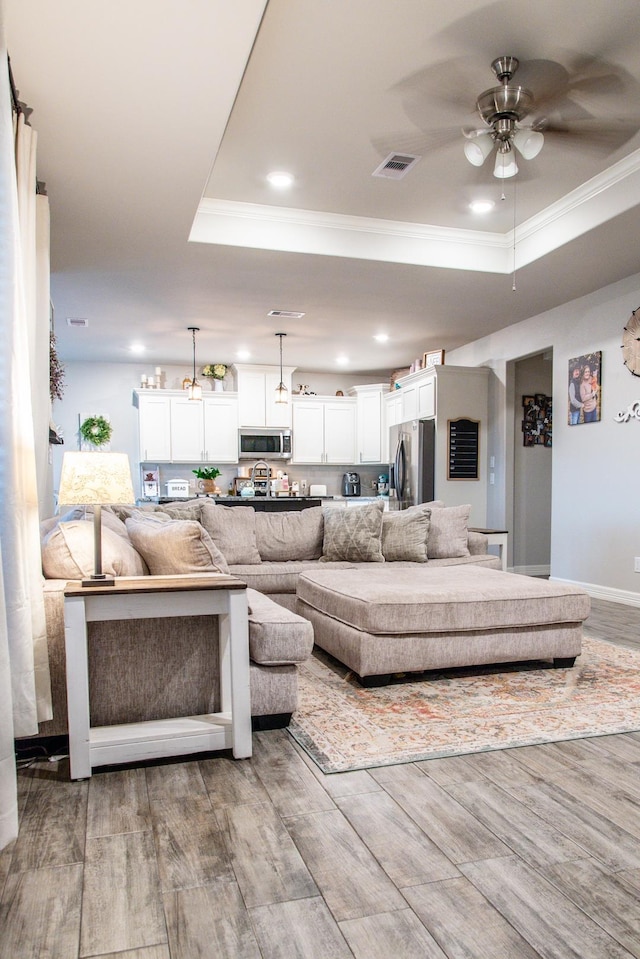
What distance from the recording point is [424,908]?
4.83 feet

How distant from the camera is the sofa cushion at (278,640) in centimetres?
254

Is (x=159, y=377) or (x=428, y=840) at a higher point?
(x=159, y=377)

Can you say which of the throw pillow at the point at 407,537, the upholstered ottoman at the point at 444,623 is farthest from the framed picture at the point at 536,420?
the upholstered ottoman at the point at 444,623

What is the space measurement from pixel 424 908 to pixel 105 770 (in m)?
1.22

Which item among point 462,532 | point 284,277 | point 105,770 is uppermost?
point 284,277

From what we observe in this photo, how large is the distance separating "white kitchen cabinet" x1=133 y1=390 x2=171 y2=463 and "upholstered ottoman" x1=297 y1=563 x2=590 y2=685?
212 inches

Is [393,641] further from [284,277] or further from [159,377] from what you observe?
[159,377]

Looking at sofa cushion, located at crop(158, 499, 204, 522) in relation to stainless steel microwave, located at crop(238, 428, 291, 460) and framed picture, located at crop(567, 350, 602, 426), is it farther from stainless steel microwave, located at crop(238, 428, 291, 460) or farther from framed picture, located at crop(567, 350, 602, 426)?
stainless steel microwave, located at crop(238, 428, 291, 460)

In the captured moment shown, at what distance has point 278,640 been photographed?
2.55 meters

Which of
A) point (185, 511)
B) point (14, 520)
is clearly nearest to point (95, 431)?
point (185, 511)

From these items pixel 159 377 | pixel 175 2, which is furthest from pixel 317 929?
pixel 159 377

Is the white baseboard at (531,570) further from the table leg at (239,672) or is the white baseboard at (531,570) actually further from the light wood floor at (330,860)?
the table leg at (239,672)

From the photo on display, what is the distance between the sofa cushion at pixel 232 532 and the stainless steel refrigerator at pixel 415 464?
293 centimetres

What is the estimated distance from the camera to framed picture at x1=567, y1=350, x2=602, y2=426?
570cm
